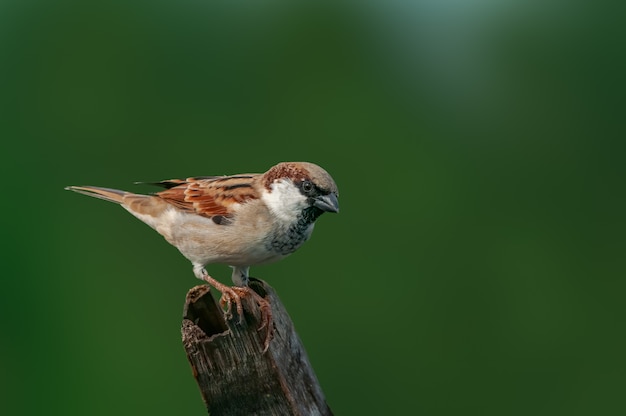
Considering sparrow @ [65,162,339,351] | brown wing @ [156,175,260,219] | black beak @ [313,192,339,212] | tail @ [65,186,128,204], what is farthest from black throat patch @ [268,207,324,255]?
tail @ [65,186,128,204]

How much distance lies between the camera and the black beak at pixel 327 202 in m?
3.56

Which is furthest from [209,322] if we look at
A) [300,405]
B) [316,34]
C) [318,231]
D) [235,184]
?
[316,34]

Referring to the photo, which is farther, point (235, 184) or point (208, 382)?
point (235, 184)

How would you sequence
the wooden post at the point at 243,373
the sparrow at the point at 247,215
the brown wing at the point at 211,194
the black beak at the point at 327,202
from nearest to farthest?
the wooden post at the point at 243,373 → the black beak at the point at 327,202 → the sparrow at the point at 247,215 → the brown wing at the point at 211,194

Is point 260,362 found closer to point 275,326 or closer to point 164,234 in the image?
point 275,326

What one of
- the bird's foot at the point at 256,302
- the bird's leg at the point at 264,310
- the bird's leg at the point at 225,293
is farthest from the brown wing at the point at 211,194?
the bird's leg at the point at 264,310

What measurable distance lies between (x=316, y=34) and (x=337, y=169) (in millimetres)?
4233

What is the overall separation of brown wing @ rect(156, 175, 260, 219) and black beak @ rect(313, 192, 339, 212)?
41 cm

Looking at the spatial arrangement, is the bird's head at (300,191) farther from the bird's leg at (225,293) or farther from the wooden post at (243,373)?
the wooden post at (243,373)

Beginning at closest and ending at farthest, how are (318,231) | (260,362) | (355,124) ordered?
(260,362)
(318,231)
(355,124)

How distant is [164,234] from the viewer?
4.31 metres

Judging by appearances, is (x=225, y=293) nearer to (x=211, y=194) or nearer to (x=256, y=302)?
(x=256, y=302)

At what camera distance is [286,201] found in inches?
147

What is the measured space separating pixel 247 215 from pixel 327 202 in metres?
0.45
